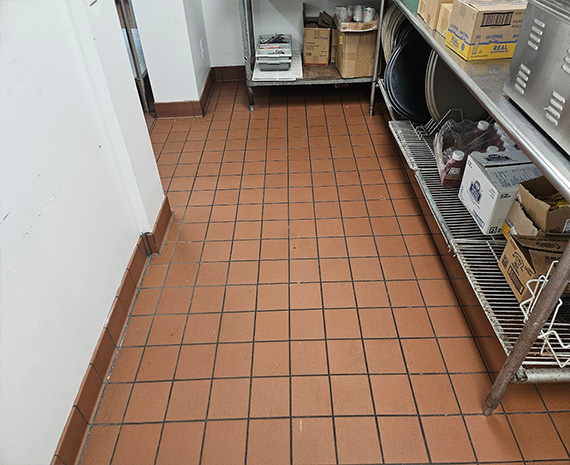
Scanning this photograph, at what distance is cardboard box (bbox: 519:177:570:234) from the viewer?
151 cm

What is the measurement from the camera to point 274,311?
194 cm

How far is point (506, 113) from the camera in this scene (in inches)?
54.4

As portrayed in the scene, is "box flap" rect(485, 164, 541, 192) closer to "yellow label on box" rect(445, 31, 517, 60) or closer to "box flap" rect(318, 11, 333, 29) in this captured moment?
"yellow label on box" rect(445, 31, 517, 60)

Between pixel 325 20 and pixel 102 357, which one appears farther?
pixel 325 20

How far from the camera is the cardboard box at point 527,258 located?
148 cm

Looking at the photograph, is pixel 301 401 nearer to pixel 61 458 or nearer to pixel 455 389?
pixel 455 389

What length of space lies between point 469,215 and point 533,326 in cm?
90

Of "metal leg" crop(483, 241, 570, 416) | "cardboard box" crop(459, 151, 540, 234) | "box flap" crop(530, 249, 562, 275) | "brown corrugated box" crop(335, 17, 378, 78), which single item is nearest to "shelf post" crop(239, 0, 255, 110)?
"brown corrugated box" crop(335, 17, 378, 78)

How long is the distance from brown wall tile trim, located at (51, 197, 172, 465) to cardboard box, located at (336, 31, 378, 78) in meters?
1.90

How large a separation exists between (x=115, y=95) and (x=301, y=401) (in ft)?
4.62

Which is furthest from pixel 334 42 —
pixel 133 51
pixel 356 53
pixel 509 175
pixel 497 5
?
pixel 509 175

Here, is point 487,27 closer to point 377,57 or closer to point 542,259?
point 542,259

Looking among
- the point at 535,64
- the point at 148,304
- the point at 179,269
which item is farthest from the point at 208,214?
the point at 535,64

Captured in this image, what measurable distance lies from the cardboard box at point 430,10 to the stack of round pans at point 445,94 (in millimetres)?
284
